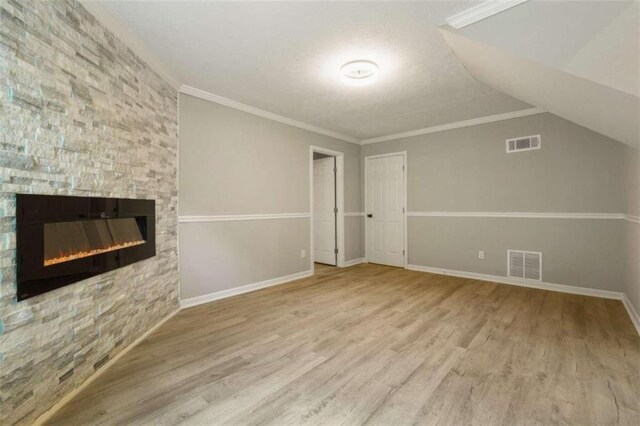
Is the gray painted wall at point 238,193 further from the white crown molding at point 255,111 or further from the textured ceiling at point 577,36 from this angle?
the textured ceiling at point 577,36

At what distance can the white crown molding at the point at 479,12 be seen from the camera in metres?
1.78

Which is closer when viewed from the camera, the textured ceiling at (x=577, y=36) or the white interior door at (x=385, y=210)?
the textured ceiling at (x=577, y=36)

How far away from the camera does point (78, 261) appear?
1709 millimetres

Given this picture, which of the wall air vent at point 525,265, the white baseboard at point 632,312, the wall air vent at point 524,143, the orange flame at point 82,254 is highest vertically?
the wall air vent at point 524,143

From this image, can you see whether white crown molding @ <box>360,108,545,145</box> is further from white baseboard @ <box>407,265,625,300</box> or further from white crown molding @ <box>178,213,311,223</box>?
white baseboard @ <box>407,265,625,300</box>

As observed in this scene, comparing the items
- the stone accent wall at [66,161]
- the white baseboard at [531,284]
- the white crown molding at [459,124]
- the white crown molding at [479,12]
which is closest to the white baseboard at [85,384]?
the stone accent wall at [66,161]

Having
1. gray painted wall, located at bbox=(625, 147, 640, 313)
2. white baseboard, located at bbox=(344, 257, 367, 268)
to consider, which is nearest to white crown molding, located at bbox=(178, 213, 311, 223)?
white baseboard, located at bbox=(344, 257, 367, 268)

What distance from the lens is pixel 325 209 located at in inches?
211

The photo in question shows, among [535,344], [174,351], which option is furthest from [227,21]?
[535,344]

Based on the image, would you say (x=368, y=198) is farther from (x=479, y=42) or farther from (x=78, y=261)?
(x=78, y=261)

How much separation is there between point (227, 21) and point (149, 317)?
8.26 feet

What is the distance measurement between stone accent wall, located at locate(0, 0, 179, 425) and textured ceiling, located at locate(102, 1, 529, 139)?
0.41 metres

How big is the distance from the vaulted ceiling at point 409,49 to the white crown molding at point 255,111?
0.09 meters

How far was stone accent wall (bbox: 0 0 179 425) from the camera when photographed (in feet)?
4.37
